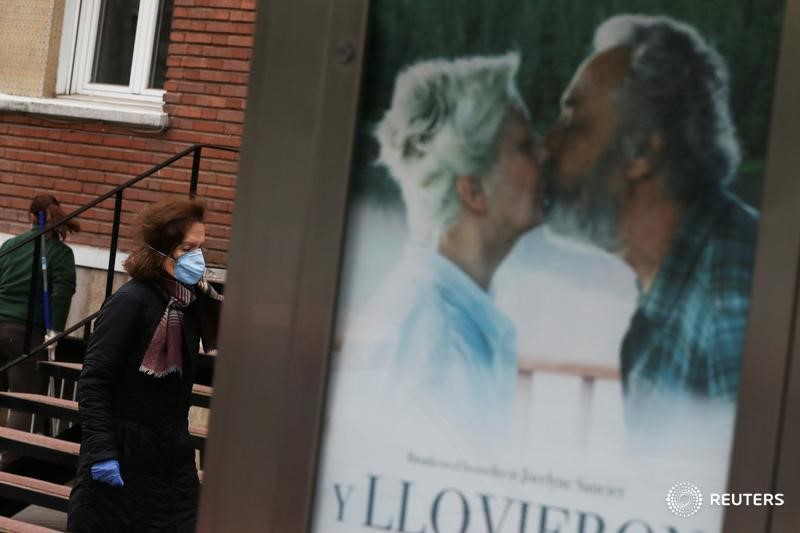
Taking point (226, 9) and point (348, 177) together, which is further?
point (226, 9)

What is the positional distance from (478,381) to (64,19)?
852cm

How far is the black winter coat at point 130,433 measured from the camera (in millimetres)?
4371

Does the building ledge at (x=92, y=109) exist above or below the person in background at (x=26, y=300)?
above

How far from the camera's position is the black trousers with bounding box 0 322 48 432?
7789mm

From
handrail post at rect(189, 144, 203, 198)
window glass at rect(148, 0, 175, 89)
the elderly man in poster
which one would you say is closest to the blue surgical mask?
the elderly man in poster

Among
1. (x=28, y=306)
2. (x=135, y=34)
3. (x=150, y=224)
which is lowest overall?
(x=28, y=306)

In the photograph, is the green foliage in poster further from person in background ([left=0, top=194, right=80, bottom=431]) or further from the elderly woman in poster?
person in background ([left=0, top=194, right=80, bottom=431])

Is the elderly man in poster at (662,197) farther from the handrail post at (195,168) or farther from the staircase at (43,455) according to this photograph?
the handrail post at (195,168)

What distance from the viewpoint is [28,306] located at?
25.3ft

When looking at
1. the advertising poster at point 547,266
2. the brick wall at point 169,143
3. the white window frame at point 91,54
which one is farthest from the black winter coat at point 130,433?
the white window frame at point 91,54

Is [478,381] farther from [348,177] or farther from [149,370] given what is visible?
[149,370]

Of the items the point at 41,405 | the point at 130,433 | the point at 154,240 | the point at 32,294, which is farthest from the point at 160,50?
the point at 130,433

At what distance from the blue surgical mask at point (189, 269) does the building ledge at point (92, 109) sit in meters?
4.50

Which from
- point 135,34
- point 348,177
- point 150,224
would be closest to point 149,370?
point 150,224
